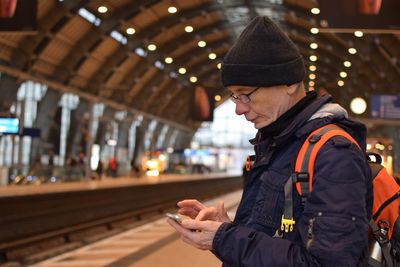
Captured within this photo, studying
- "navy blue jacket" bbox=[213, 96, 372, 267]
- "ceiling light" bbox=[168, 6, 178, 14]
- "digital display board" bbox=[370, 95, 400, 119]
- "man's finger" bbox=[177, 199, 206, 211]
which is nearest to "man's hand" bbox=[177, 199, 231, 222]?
"man's finger" bbox=[177, 199, 206, 211]

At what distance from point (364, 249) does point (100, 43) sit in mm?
46237

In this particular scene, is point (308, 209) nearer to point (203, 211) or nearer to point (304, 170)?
point (304, 170)

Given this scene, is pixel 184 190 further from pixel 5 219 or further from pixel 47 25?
pixel 5 219

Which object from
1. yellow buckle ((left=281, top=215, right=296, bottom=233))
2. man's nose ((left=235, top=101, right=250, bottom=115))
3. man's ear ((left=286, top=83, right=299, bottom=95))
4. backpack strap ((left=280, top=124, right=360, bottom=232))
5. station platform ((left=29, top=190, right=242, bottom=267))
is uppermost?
man's ear ((left=286, top=83, right=299, bottom=95))

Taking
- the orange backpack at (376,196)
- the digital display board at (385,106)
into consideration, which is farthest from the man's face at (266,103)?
the digital display board at (385,106)

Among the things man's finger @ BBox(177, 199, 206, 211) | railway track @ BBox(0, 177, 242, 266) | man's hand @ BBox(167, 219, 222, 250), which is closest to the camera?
man's hand @ BBox(167, 219, 222, 250)

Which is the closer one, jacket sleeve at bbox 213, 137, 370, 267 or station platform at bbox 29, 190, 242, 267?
jacket sleeve at bbox 213, 137, 370, 267

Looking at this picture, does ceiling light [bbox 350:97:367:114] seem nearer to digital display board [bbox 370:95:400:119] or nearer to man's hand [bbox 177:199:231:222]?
digital display board [bbox 370:95:400:119]

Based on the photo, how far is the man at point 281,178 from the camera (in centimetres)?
218

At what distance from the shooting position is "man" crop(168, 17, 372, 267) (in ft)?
7.14

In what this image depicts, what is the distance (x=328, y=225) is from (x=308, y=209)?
0.09 meters

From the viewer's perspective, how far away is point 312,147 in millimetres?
2301

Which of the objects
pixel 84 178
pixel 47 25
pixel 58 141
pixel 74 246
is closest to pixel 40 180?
pixel 84 178

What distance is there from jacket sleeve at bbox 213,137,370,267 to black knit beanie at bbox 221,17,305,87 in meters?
0.34
